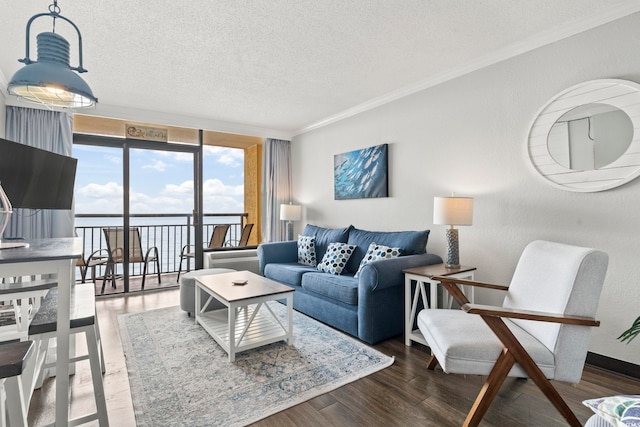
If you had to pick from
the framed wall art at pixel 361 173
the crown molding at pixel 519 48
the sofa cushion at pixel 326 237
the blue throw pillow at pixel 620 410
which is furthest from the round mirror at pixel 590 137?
the sofa cushion at pixel 326 237

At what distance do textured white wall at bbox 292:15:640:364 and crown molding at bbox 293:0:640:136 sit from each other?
1.9 inches

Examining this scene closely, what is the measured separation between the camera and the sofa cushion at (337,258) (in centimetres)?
349

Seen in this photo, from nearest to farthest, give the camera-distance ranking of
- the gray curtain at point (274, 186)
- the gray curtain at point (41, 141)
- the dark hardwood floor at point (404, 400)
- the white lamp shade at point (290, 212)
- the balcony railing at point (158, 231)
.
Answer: the dark hardwood floor at point (404, 400), the gray curtain at point (41, 141), the balcony railing at point (158, 231), the white lamp shade at point (290, 212), the gray curtain at point (274, 186)

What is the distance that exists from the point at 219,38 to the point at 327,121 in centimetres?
245

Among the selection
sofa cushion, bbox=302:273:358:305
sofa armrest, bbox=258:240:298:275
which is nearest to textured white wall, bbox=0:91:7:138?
sofa armrest, bbox=258:240:298:275

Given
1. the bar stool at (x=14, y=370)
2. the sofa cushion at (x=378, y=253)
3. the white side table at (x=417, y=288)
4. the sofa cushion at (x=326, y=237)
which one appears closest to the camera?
the bar stool at (x=14, y=370)

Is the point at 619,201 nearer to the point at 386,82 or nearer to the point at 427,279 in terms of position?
the point at 427,279

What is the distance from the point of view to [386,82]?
3438 mm

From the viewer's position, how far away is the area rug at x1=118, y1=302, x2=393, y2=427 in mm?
1793


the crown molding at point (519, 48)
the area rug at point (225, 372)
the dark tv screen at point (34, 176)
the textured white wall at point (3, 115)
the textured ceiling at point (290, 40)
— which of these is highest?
the textured ceiling at point (290, 40)

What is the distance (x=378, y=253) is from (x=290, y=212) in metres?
2.26

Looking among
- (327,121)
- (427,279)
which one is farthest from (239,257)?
(427,279)

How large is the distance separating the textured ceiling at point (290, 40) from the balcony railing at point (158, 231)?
81.0 inches

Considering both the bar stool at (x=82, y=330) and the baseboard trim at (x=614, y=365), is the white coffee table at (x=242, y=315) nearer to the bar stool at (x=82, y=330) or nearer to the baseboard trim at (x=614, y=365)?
the bar stool at (x=82, y=330)
